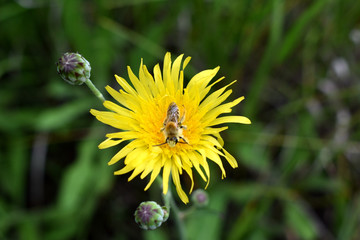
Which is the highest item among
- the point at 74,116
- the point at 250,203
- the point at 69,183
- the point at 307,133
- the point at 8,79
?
the point at 8,79

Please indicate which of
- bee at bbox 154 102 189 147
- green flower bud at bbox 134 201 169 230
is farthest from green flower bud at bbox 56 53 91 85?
green flower bud at bbox 134 201 169 230

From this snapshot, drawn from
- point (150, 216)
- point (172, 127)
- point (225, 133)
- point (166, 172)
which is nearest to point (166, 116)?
point (172, 127)

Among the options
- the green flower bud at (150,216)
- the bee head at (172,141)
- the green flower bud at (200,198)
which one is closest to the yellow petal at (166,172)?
the bee head at (172,141)

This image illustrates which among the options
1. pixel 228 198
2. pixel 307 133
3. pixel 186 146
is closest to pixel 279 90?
pixel 307 133

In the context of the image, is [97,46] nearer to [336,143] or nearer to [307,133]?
[307,133]

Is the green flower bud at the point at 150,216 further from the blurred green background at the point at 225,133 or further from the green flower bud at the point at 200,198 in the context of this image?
the blurred green background at the point at 225,133

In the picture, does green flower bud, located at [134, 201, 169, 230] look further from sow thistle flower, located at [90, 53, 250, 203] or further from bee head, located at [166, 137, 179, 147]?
bee head, located at [166, 137, 179, 147]
